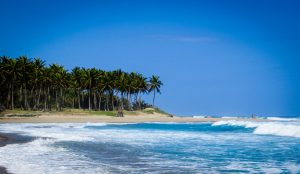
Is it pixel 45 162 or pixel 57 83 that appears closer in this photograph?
pixel 45 162

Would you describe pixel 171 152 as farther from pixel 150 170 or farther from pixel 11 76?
pixel 11 76

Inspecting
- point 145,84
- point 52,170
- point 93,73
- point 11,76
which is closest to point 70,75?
point 93,73

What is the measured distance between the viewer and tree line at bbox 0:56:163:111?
69.4m

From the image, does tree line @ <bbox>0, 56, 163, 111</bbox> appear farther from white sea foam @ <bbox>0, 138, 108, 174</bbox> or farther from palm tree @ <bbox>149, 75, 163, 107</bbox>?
white sea foam @ <bbox>0, 138, 108, 174</bbox>

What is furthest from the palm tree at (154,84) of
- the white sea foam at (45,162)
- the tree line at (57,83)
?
the white sea foam at (45,162)

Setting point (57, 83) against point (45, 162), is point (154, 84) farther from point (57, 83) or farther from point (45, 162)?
point (45, 162)

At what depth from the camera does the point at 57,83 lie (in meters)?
74.8

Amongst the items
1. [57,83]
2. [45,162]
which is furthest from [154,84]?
[45,162]

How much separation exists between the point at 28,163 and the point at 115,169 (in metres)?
2.96

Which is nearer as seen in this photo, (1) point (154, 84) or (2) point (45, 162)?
(2) point (45, 162)

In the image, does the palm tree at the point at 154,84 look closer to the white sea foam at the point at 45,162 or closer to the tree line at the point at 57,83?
the tree line at the point at 57,83

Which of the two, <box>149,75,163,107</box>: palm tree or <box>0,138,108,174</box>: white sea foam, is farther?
<box>149,75,163,107</box>: palm tree

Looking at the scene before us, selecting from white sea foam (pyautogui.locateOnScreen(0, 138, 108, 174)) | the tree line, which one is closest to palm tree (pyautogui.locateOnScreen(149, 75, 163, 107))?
the tree line

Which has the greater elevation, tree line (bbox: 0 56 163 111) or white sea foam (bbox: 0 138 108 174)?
tree line (bbox: 0 56 163 111)
